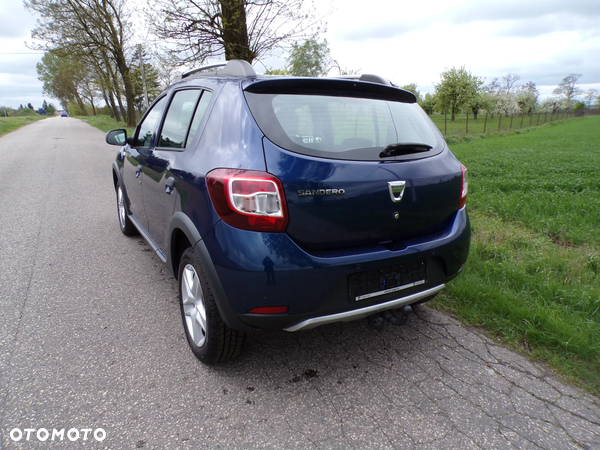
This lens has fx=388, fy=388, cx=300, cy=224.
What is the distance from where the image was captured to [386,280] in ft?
7.04

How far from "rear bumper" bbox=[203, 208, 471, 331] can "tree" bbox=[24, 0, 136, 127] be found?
24.4m

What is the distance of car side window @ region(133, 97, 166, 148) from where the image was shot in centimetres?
339

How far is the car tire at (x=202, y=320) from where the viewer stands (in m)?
2.19

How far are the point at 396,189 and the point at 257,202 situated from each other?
2.54ft

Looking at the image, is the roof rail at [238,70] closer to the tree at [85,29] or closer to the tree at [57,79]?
the tree at [85,29]

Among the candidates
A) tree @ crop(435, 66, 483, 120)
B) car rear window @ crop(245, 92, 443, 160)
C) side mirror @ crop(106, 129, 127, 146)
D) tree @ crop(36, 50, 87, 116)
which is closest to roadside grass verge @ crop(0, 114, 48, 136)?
tree @ crop(36, 50, 87, 116)

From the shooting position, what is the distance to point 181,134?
272 centimetres

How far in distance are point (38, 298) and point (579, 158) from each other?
12593 mm

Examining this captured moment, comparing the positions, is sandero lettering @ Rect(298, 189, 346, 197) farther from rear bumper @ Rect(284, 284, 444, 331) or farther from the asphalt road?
the asphalt road

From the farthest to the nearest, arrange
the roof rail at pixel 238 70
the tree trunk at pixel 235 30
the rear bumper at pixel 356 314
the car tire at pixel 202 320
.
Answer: the tree trunk at pixel 235 30
the roof rail at pixel 238 70
the car tire at pixel 202 320
the rear bumper at pixel 356 314

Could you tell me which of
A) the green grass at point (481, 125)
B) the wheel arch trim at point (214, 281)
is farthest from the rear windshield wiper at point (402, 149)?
the green grass at point (481, 125)

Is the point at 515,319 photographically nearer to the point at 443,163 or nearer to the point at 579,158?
the point at 443,163

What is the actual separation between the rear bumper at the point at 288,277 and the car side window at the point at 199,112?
827 millimetres

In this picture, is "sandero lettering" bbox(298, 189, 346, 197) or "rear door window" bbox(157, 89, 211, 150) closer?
"sandero lettering" bbox(298, 189, 346, 197)
